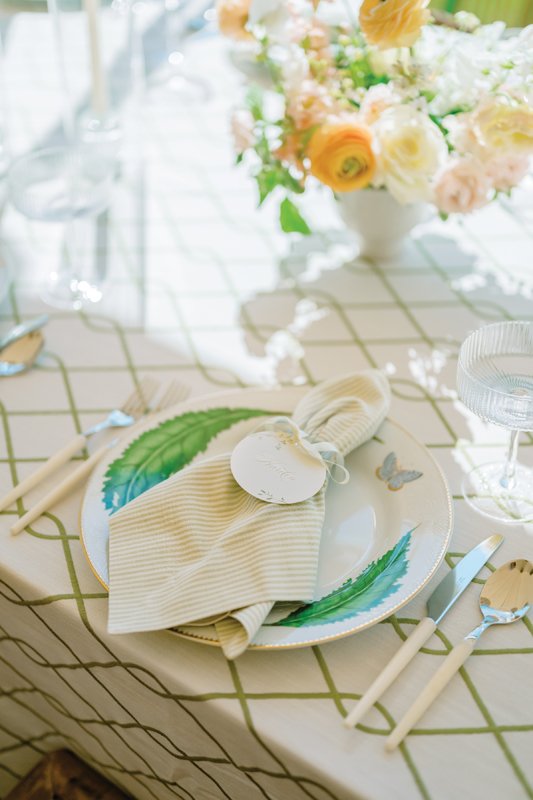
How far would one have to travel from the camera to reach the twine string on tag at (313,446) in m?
0.84

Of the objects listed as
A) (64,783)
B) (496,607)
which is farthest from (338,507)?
(64,783)

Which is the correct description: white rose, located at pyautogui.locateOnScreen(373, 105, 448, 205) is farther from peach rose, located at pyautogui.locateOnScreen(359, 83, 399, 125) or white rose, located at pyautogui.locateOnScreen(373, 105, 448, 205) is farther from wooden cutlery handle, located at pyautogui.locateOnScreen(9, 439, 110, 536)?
wooden cutlery handle, located at pyautogui.locateOnScreen(9, 439, 110, 536)

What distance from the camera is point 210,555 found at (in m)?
0.75

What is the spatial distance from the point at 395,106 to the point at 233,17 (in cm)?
33

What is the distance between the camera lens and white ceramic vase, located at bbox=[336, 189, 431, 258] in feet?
4.07

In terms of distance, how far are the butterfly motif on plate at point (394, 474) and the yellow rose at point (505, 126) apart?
426mm

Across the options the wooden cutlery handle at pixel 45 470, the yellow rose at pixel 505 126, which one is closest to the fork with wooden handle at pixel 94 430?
the wooden cutlery handle at pixel 45 470

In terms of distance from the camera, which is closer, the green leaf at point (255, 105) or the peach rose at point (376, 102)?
the peach rose at point (376, 102)

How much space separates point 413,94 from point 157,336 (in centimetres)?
46

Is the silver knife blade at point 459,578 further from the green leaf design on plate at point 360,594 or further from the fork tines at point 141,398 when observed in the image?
the fork tines at point 141,398

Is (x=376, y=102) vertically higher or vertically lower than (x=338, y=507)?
higher

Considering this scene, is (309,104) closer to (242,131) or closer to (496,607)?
(242,131)

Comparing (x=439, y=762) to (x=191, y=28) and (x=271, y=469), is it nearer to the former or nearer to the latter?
(x=271, y=469)

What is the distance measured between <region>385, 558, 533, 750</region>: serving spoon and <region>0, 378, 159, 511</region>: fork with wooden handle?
1.45 ft
